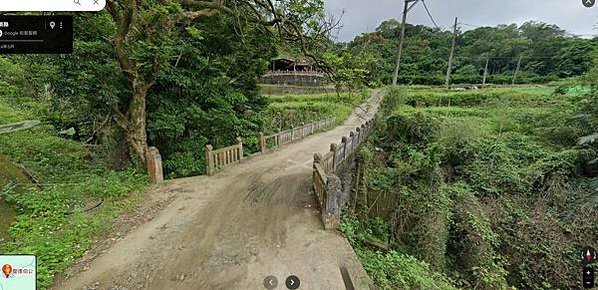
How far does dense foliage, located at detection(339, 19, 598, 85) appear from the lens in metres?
31.4

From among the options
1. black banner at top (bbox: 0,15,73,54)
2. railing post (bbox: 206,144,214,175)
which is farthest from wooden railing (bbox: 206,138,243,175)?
black banner at top (bbox: 0,15,73,54)

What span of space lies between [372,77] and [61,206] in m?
7.16

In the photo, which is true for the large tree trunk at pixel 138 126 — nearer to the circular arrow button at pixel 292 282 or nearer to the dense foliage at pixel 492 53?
the circular arrow button at pixel 292 282

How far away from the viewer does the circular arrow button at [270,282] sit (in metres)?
3.54

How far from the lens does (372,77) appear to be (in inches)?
291

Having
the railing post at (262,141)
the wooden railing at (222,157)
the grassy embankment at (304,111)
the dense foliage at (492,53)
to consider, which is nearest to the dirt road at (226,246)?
the wooden railing at (222,157)

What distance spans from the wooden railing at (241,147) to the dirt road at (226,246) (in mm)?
1200

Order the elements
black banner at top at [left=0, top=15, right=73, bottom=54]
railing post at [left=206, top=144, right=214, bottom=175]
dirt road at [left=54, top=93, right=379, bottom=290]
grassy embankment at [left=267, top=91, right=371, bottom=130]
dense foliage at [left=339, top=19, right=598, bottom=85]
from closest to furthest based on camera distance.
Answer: black banner at top at [left=0, top=15, right=73, bottom=54]
dirt road at [left=54, top=93, right=379, bottom=290]
railing post at [left=206, top=144, right=214, bottom=175]
grassy embankment at [left=267, top=91, right=371, bottom=130]
dense foliage at [left=339, top=19, right=598, bottom=85]

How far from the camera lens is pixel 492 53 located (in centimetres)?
3875

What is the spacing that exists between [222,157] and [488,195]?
8.40m

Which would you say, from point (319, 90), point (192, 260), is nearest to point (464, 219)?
point (192, 260)

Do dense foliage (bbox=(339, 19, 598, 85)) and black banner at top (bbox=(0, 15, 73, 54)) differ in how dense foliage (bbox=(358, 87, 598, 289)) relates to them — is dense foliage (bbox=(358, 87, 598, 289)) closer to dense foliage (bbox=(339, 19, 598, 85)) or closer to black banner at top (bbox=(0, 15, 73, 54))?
black banner at top (bbox=(0, 15, 73, 54))

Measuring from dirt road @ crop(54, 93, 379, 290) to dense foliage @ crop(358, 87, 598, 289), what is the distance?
1.07 meters

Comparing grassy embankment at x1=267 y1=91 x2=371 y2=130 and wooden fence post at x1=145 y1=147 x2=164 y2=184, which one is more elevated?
grassy embankment at x1=267 y1=91 x2=371 y2=130
